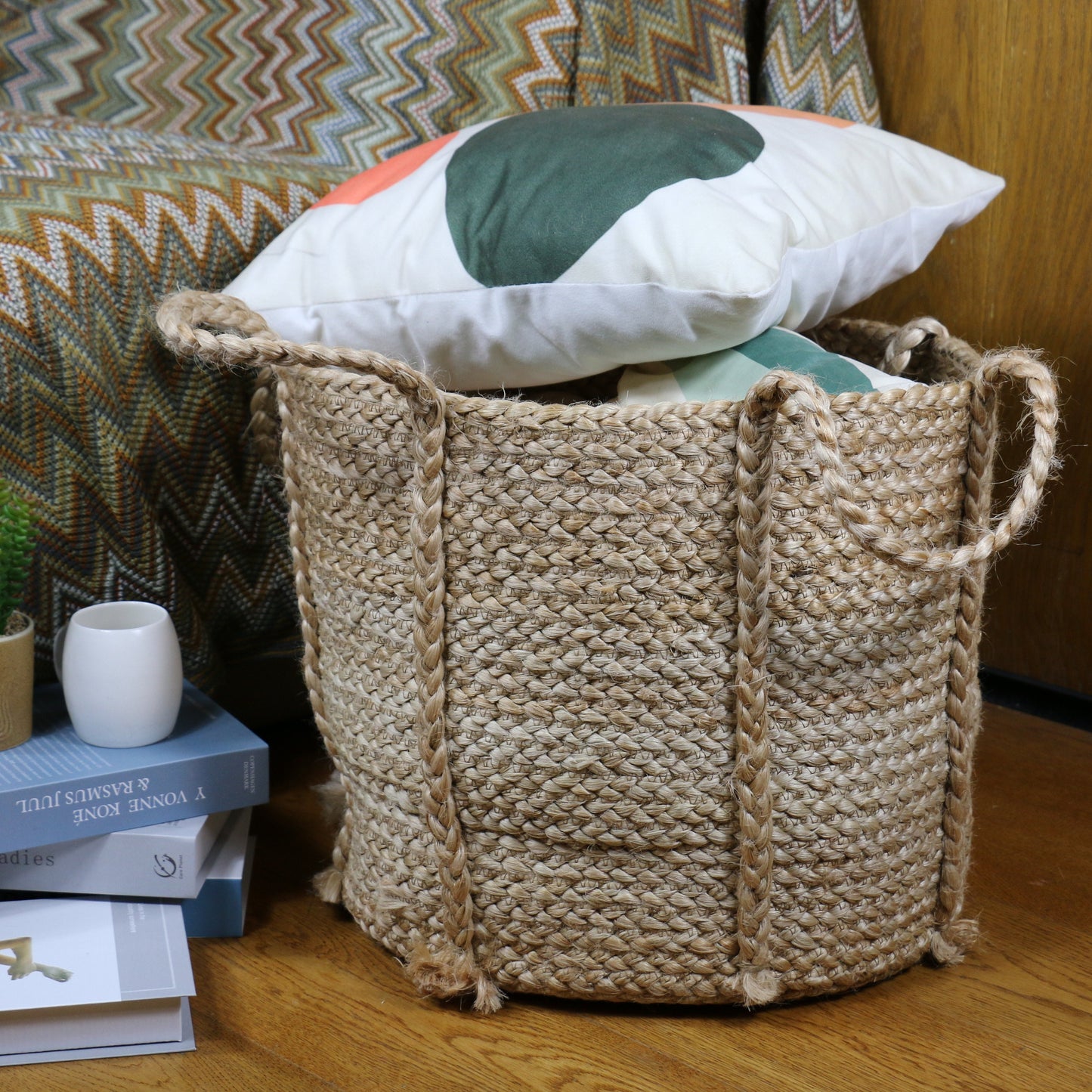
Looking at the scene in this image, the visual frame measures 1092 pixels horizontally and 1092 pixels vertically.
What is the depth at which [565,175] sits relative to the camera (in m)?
0.73

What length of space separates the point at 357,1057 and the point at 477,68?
3.26 feet

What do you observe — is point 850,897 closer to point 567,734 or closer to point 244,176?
point 567,734

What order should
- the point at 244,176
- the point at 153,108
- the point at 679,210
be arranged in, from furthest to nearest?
the point at 153,108 < the point at 244,176 < the point at 679,210

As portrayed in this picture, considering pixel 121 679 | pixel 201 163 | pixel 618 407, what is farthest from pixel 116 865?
pixel 201 163

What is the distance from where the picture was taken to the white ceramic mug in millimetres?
791

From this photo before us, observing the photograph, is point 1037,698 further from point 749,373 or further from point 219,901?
point 219,901

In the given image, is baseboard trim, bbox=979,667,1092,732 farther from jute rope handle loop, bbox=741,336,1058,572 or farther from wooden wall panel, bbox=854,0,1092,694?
jute rope handle loop, bbox=741,336,1058,572

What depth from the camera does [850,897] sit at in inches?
28.8

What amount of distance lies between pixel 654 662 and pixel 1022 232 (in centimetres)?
73

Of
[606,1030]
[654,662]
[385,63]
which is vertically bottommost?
[606,1030]

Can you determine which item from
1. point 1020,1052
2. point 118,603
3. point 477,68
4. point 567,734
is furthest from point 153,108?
point 1020,1052

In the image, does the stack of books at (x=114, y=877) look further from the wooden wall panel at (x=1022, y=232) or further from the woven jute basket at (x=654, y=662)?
the wooden wall panel at (x=1022, y=232)

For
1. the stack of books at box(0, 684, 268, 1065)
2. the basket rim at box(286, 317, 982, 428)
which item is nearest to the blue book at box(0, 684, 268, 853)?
the stack of books at box(0, 684, 268, 1065)

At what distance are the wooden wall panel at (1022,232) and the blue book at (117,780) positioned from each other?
31.3 inches
